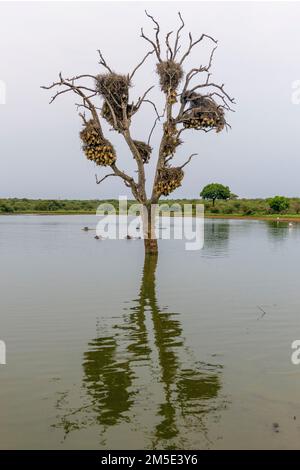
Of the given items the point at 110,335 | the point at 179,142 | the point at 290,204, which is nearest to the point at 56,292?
the point at 110,335

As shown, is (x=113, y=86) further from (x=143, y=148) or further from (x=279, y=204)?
(x=279, y=204)

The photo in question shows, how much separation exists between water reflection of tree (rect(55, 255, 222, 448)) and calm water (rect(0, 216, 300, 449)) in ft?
0.06

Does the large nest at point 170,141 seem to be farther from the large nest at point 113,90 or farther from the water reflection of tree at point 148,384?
the water reflection of tree at point 148,384

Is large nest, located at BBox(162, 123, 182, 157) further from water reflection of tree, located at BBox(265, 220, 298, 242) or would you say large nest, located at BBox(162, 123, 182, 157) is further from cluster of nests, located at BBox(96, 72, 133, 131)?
water reflection of tree, located at BBox(265, 220, 298, 242)

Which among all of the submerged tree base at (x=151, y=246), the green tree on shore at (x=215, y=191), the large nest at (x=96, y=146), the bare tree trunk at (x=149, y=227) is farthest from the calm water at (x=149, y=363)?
the green tree on shore at (x=215, y=191)

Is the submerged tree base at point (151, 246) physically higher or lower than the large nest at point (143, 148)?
lower

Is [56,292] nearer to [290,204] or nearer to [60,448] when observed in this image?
[60,448]

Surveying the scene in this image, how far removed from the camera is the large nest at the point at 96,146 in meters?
19.4

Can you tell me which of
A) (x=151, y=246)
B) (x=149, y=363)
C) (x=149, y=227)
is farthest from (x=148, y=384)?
(x=151, y=246)

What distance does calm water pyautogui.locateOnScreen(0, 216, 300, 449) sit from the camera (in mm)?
4930

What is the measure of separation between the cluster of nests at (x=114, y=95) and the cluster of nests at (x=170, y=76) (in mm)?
1454

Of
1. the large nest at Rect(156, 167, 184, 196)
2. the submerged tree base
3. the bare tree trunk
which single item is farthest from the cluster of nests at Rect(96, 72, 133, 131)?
the submerged tree base

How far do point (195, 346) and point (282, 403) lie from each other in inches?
99.2

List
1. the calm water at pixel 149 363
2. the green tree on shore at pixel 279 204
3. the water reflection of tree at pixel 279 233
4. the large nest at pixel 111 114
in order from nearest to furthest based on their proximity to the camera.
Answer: the calm water at pixel 149 363 → the large nest at pixel 111 114 → the water reflection of tree at pixel 279 233 → the green tree on shore at pixel 279 204
